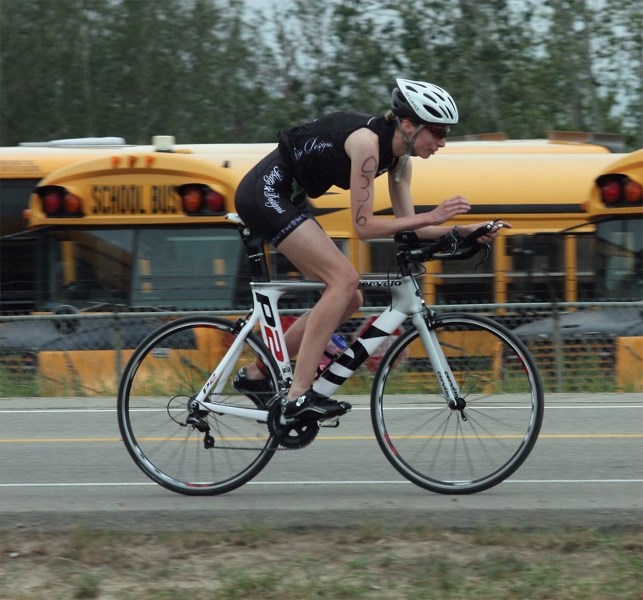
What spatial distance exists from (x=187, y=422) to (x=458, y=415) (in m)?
1.28

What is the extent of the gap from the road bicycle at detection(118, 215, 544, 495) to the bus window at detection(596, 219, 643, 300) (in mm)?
6042

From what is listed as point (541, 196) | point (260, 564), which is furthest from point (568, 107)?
point (260, 564)

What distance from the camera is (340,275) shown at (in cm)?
552

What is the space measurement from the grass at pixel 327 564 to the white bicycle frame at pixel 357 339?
0.84 metres

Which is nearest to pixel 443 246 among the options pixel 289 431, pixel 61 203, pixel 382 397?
pixel 382 397

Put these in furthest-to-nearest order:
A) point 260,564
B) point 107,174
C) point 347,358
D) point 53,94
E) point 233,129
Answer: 1. point 53,94
2. point 233,129
3. point 107,174
4. point 347,358
5. point 260,564

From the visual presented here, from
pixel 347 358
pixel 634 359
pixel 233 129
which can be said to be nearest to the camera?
pixel 347 358

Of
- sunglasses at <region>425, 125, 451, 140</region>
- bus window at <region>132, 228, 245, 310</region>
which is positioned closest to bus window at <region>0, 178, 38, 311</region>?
bus window at <region>132, 228, 245, 310</region>

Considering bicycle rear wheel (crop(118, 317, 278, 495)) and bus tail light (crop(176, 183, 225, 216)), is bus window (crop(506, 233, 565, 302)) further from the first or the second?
bicycle rear wheel (crop(118, 317, 278, 495))

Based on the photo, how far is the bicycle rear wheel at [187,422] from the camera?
580 cm

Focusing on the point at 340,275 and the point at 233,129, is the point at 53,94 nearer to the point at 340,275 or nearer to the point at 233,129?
the point at 233,129

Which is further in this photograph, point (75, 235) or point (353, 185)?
point (75, 235)

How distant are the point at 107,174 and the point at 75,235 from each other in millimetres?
669

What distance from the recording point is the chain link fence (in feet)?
35.6
